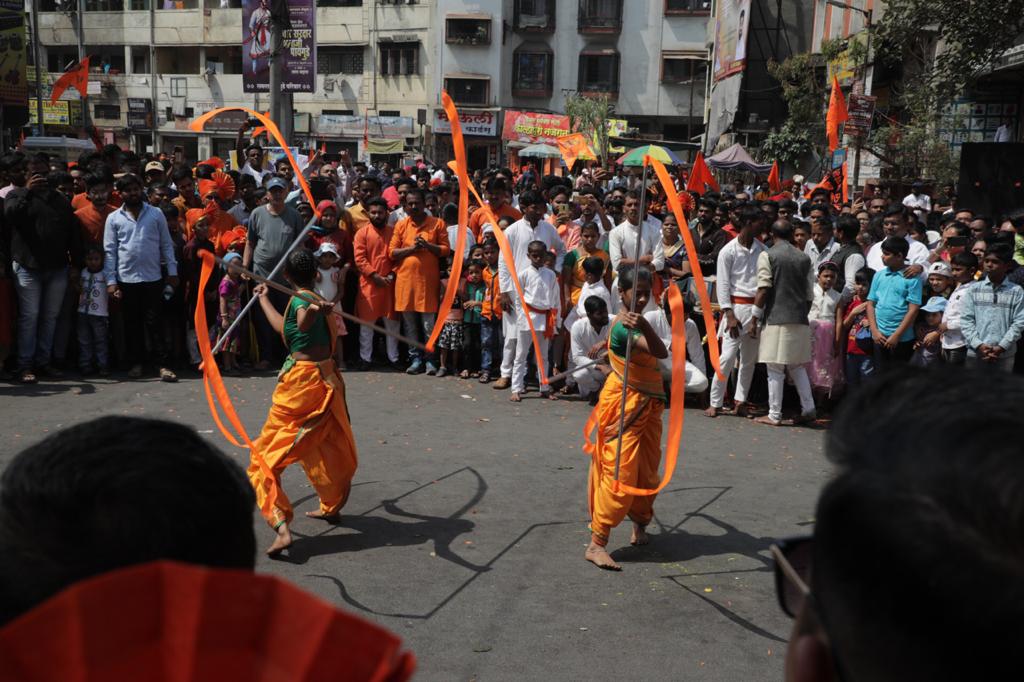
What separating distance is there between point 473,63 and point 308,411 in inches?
1517

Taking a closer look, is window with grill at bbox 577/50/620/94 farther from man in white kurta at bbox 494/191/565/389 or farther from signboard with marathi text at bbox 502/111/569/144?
man in white kurta at bbox 494/191/565/389

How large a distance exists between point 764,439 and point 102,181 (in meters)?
6.61

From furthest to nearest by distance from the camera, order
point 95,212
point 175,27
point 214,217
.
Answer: point 175,27 < point 214,217 < point 95,212

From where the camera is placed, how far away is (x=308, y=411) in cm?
569

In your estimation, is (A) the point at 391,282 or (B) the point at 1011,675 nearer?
(B) the point at 1011,675

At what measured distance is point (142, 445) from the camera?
44.4 inches

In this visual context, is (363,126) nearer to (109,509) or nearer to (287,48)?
(287,48)

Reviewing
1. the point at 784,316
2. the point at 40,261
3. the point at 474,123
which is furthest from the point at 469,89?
the point at 784,316

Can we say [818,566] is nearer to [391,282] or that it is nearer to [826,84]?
[391,282]

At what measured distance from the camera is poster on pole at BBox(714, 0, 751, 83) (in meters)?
33.0

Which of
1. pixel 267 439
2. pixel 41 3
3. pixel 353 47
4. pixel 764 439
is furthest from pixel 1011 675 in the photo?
pixel 41 3

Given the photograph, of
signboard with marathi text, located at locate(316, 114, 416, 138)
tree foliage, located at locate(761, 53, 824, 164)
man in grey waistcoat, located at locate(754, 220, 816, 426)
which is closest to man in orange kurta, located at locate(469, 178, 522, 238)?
man in grey waistcoat, located at locate(754, 220, 816, 426)

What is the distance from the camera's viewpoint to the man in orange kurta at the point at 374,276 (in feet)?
35.4

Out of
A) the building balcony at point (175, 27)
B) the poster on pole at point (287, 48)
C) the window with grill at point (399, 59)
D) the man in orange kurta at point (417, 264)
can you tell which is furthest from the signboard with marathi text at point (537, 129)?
the man in orange kurta at point (417, 264)
